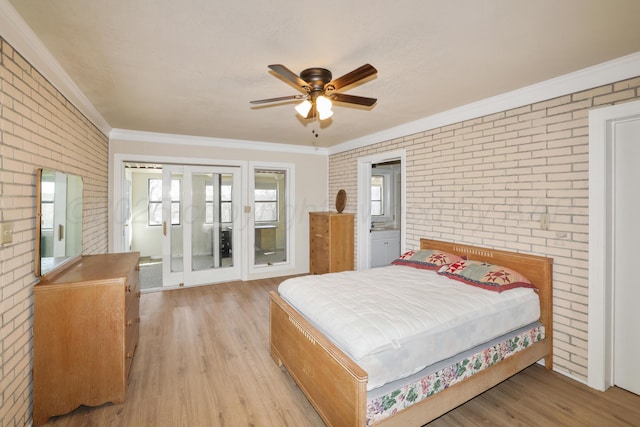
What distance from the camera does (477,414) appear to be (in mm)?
2057

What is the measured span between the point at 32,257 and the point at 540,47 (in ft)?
12.2

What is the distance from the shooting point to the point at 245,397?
2213 mm

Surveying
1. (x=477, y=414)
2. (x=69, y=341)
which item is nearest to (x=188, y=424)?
(x=69, y=341)

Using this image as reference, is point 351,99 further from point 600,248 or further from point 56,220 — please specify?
point 56,220

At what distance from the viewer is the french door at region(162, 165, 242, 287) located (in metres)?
4.84

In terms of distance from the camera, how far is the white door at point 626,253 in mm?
2242

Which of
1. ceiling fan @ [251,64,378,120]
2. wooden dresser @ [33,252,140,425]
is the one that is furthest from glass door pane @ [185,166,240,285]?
ceiling fan @ [251,64,378,120]

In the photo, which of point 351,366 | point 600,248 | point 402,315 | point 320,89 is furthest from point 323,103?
point 600,248

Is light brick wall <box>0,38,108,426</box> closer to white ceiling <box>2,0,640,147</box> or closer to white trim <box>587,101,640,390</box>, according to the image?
white ceiling <box>2,0,640,147</box>

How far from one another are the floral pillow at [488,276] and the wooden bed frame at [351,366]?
0.18 m

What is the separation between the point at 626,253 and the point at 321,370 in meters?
2.54

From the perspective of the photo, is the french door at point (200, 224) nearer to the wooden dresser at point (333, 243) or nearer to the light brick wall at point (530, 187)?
the wooden dresser at point (333, 243)

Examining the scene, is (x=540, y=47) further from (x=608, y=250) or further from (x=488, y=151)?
(x=608, y=250)

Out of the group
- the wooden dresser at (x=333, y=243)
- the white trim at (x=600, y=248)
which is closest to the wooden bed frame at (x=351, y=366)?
the white trim at (x=600, y=248)
